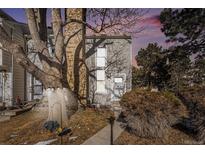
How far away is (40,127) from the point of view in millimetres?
4980

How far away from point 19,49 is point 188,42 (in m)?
2.80

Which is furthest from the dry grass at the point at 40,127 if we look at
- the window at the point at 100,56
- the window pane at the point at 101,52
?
the window pane at the point at 101,52

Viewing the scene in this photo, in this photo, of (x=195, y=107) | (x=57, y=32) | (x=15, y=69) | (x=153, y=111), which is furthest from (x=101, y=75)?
(x=15, y=69)

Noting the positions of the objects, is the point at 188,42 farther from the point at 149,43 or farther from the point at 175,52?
the point at 149,43

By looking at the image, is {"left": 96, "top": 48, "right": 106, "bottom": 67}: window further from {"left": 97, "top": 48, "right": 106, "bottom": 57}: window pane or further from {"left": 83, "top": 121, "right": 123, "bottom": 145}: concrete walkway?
{"left": 83, "top": 121, "right": 123, "bottom": 145}: concrete walkway

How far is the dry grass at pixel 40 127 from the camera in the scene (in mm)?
4698

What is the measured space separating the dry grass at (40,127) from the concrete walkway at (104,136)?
0.30 feet

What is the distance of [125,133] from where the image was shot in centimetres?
478

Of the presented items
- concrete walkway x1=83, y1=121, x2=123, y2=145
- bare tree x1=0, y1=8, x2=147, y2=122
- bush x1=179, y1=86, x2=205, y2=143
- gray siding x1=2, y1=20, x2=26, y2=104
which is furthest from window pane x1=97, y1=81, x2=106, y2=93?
gray siding x1=2, y1=20, x2=26, y2=104

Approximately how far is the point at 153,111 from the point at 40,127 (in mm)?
1880

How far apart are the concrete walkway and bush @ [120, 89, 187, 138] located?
280 millimetres

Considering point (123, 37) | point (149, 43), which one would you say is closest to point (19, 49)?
point (123, 37)

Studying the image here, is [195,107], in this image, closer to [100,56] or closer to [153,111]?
[153,111]

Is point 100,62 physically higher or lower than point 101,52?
lower
